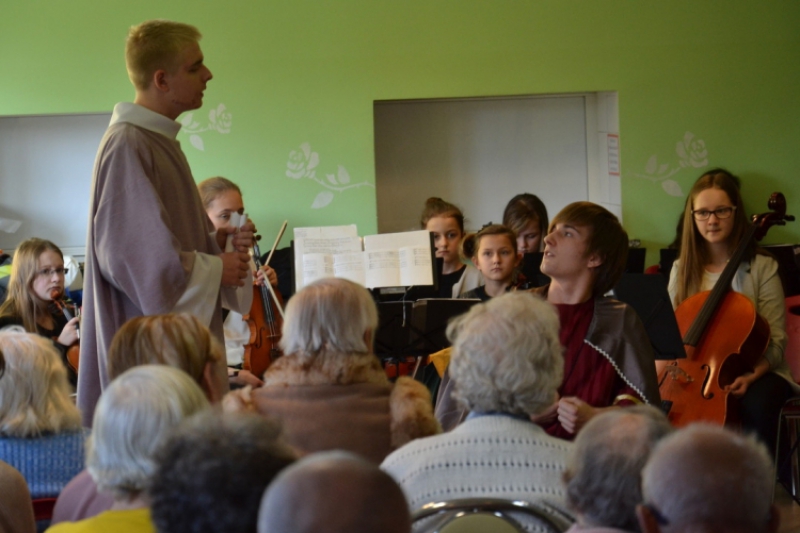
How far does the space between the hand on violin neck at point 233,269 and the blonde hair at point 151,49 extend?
1.67 feet

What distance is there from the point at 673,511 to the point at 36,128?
559 cm

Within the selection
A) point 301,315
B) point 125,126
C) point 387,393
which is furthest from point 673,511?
point 125,126

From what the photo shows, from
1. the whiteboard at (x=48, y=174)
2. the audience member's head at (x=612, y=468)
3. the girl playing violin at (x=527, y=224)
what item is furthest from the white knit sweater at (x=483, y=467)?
the whiteboard at (x=48, y=174)

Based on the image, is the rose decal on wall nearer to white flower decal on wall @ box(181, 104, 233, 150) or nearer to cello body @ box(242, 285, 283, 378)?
white flower decal on wall @ box(181, 104, 233, 150)

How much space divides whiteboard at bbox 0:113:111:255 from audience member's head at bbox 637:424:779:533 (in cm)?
536

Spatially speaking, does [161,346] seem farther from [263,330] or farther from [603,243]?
[263,330]

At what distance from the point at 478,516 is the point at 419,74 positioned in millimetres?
4502

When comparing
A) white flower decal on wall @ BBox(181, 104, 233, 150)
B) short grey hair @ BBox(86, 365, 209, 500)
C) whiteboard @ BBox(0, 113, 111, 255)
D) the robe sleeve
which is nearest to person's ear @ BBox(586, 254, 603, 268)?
the robe sleeve

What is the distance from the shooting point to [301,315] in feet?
6.79

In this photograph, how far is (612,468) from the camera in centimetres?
129

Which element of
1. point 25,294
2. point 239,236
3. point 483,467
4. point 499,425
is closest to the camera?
point 483,467

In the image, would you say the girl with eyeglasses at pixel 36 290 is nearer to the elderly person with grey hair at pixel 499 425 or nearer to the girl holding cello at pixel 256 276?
the girl holding cello at pixel 256 276

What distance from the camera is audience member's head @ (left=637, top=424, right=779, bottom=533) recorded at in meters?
1.10

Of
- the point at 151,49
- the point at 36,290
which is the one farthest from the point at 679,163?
the point at 151,49
